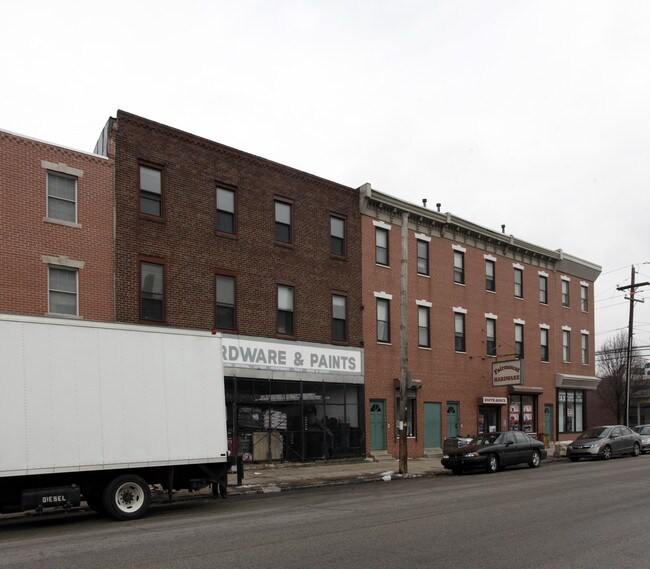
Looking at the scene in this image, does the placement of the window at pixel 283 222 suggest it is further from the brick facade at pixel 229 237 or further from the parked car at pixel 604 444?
the parked car at pixel 604 444

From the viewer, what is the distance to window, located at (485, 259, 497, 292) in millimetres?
34969

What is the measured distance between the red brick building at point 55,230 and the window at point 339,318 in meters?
9.42

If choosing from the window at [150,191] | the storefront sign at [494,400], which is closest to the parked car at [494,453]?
the storefront sign at [494,400]

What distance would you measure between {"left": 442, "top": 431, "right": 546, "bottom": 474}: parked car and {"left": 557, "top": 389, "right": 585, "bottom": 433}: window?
52.3 feet

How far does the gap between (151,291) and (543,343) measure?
2491 centimetres

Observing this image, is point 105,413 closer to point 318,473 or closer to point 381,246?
point 318,473

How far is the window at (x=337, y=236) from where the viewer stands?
2764 centimetres

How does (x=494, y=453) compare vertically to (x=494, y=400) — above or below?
below

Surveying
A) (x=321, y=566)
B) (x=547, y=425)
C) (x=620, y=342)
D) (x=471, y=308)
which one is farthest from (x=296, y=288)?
(x=620, y=342)

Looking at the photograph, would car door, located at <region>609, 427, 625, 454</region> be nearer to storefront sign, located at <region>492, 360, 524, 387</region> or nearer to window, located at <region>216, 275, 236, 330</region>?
storefront sign, located at <region>492, 360, 524, 387</region>

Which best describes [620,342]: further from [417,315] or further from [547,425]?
[417,315]

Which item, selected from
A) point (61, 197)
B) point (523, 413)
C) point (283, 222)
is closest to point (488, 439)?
point (283, 222)

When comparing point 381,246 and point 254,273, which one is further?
point 381,246

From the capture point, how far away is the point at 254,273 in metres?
24.5
